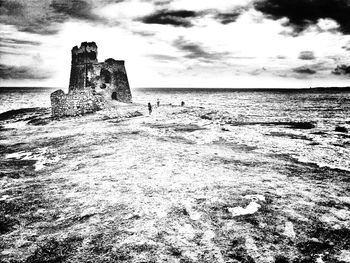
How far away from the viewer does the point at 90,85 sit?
31234mm

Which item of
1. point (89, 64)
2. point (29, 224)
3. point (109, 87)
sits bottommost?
point (29, 224)

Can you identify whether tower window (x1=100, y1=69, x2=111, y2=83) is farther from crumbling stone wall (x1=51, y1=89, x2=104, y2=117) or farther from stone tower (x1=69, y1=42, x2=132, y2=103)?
crumbling stone wall (x1=51, y1=89, x2=104, y2=117)

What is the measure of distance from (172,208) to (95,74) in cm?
2865

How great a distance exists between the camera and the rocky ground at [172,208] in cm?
436

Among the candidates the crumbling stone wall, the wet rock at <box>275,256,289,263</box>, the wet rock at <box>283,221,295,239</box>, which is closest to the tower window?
the crumbling stone wall

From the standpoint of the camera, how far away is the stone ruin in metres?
24.5

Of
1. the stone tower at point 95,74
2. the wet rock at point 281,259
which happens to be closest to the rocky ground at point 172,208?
the wet rock at point 281,259

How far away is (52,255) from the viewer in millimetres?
4273

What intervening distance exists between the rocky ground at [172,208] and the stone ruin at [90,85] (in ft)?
47.9

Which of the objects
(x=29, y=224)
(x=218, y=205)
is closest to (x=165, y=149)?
(x=218, y=205)

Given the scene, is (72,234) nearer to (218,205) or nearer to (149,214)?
(149,214)

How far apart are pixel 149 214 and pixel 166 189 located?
1.33m

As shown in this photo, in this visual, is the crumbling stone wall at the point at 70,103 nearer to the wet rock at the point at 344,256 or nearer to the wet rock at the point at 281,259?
the wet rock at the point at 281,259

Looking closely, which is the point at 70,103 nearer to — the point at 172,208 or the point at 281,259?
the point at 172,208
